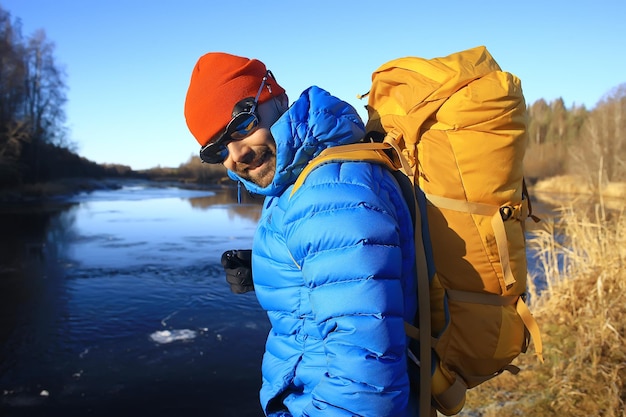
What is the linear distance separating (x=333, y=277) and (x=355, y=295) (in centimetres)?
8

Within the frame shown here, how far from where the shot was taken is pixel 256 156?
1.79m

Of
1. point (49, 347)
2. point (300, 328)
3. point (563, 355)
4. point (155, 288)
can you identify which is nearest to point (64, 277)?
point (155, 288)

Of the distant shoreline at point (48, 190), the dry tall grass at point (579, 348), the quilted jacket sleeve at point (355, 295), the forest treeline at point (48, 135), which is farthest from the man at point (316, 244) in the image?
the distant shoreline at point (48, 190)

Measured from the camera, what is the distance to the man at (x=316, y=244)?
1.37m

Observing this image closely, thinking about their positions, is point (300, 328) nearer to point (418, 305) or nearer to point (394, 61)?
point (418, 305)

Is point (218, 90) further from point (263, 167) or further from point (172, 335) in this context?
point (172, 335)

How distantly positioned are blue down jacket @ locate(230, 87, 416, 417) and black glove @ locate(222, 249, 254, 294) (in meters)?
0.46

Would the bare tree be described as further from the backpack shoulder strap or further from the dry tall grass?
the backpack shoulder strap

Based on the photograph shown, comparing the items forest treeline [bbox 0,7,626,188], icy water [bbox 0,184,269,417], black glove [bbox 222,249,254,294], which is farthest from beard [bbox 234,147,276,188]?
forest treeline [bbox 0,7,626,188]

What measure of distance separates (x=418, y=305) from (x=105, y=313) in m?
7.66

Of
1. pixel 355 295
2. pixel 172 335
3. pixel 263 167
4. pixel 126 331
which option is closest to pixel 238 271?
pixel 263 167

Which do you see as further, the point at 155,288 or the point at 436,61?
the point at 155,288

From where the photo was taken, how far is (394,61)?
1.89 m

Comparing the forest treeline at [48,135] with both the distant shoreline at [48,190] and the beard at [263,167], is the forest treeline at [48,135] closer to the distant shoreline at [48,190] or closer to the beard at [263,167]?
the distant shoreline at [48,190]
